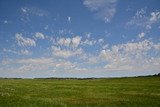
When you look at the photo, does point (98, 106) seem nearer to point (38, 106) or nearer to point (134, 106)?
point (134, 106)

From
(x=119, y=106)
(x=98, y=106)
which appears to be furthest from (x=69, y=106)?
(x=119, y=106)

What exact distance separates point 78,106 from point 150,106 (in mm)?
7044

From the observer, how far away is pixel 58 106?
26.5 metres

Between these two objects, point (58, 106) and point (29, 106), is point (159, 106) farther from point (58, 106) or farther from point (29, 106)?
point (29, 106)

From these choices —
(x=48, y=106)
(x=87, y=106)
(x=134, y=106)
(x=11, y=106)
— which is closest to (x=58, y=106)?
(x=48, y=106)

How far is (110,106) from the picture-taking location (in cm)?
2683

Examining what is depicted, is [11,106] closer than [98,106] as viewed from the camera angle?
Yes

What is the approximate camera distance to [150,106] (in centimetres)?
2573

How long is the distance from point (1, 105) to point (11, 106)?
108 cm

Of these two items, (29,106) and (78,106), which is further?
(78,106)

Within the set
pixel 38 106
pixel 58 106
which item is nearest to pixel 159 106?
pixel 58 106

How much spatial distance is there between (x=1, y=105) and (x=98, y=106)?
31.2 ft

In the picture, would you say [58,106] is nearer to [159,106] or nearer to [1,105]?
[1,105]

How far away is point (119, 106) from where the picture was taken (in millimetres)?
26672
